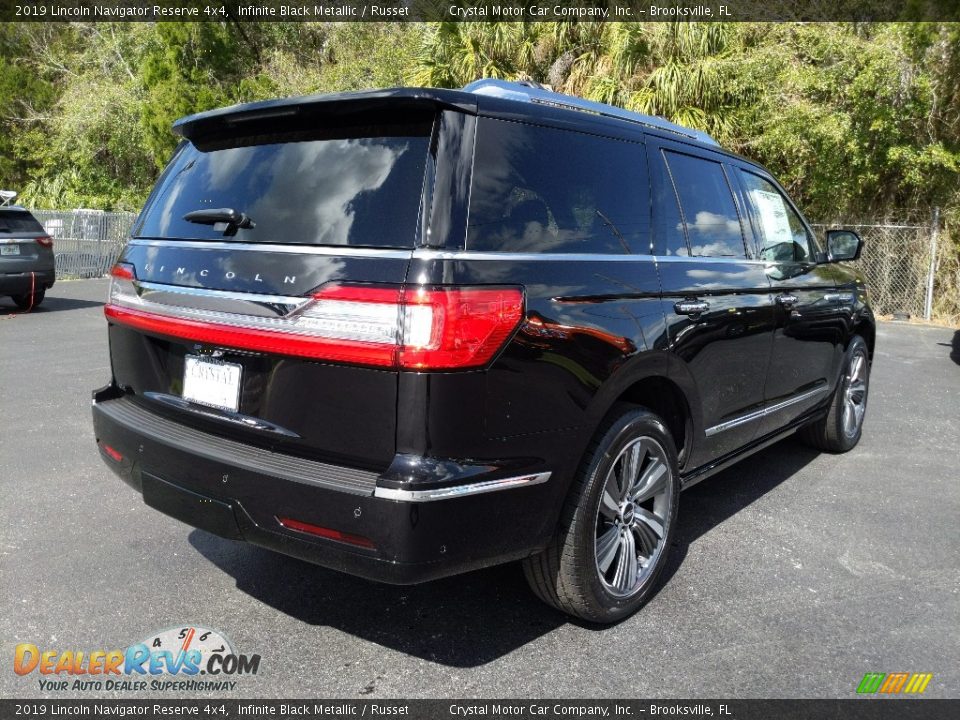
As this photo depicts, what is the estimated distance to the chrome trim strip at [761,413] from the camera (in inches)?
151

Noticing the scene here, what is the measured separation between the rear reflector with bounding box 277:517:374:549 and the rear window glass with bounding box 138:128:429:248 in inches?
35.4

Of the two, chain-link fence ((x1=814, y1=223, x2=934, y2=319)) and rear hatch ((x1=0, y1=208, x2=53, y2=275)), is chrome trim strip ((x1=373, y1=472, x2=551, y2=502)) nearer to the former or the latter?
rear hatch ((x1=0, y1=208, x2=53, y2=275))

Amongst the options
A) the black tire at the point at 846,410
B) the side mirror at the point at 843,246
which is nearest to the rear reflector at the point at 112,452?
the side mirror at the point at 843,246

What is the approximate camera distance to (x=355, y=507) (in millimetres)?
2412

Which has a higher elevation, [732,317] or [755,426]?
[732,317]

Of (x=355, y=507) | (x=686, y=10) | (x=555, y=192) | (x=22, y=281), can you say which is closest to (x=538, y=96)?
(x=555, y=192)

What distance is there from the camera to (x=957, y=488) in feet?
16.6

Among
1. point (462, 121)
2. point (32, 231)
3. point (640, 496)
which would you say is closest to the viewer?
point (462, 121)

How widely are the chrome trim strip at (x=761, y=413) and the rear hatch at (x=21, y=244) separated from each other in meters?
11.6

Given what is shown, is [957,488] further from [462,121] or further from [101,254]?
[101,254]

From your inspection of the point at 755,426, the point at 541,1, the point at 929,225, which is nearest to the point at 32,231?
the point at 541,1

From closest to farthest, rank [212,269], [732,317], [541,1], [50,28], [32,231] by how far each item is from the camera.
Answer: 1. [212,269]
2. [732,317]
3. [32,231]
4. [541,1]
5. [50,28]

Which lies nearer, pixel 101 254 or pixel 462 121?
pixel 462 121

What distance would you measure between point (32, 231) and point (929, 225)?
1497cm
